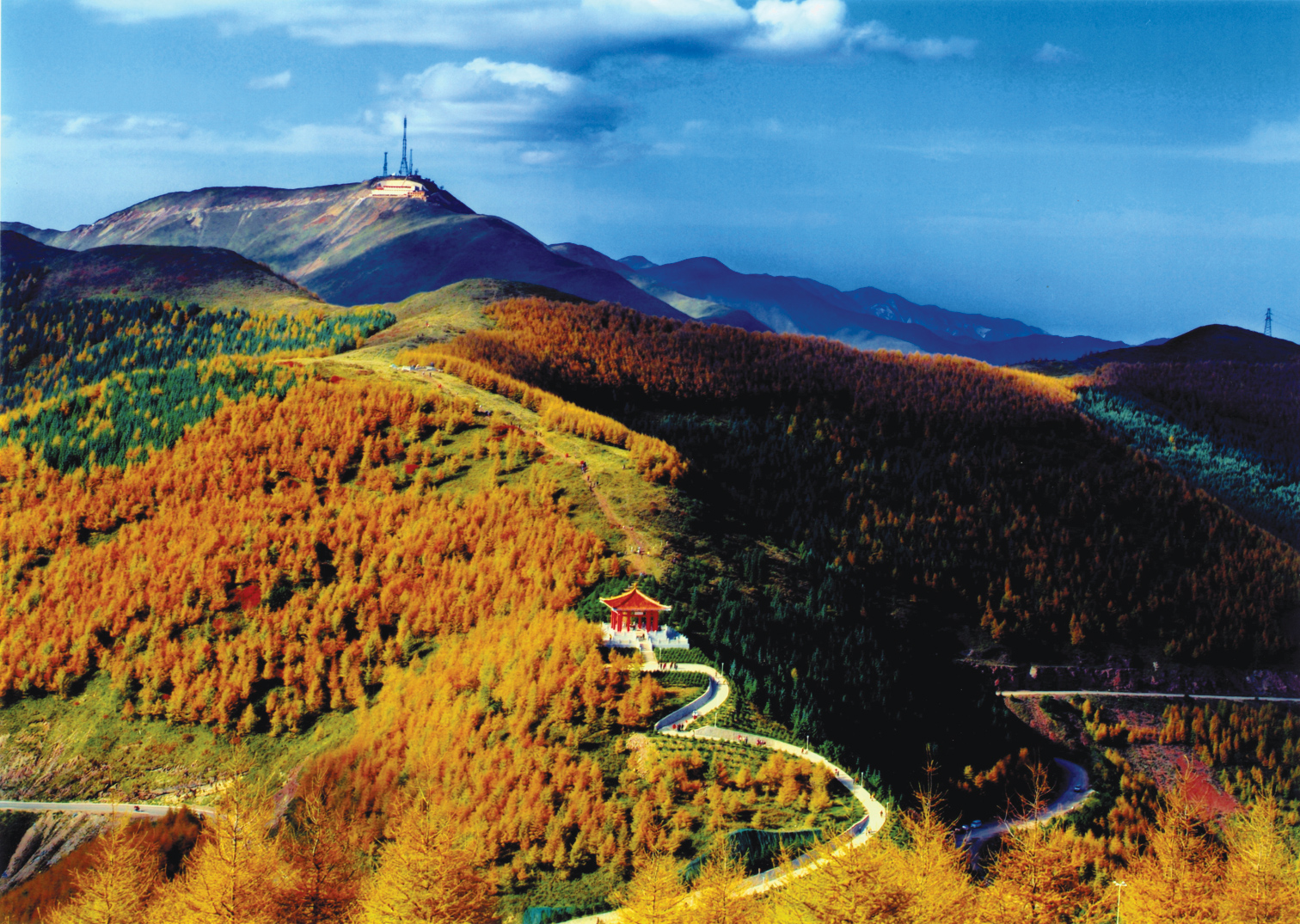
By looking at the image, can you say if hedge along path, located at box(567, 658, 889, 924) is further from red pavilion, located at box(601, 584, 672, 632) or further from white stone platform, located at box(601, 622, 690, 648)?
red pavilion, located at box(601, 584, 672, 632)

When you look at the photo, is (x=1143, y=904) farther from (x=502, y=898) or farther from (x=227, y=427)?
(x=227, y=427)

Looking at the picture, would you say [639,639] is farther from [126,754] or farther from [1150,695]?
[1150,695]

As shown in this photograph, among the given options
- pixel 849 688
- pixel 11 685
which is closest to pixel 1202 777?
pixel 849 688

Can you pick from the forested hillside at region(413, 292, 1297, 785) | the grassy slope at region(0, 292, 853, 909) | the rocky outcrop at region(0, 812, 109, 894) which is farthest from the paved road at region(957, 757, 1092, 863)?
the rocky outcrop at region(0, 812, 109, 894)

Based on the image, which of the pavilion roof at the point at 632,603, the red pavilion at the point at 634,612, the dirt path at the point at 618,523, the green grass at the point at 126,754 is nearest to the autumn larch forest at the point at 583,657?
the green grass at the point at 126,754

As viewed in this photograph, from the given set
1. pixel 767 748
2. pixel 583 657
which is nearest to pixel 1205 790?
pixel 767 748

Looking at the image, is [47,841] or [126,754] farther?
[126,754]

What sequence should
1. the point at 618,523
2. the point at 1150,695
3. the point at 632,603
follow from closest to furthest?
the point at 632,603, the point at 618,523, the point at 1150,695
